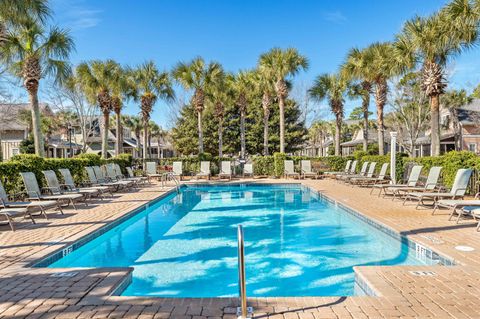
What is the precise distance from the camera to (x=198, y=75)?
23.8 meters

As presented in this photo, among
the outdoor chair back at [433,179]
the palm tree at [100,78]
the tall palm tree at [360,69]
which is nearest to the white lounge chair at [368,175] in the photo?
the outdoor chair back at [433,179]

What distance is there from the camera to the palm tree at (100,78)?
67.7ft

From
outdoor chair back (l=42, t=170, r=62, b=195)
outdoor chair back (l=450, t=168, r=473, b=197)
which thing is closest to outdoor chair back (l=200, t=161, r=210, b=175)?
outdoor chair back (l=42, t=170, r=62, b=195)

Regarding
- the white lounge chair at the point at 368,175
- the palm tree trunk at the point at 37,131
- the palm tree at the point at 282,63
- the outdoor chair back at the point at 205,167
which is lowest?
the white lounge chair at the point at 368,175

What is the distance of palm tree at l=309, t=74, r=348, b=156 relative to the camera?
26.5m

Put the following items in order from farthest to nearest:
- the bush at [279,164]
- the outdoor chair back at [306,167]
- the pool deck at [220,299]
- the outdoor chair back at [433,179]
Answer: the bush at [279,164]
the outdoor chair back at [306,167]
the outdoor chair back at [433,179]
the pool deck at [220,299]

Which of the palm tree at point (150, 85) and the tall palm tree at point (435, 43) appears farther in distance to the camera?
the palm tree at point (150, 85)

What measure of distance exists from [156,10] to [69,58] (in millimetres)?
5712

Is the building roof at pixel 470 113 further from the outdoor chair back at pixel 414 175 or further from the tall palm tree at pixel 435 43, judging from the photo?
Result: the outdoor chair back at pixel 414 175

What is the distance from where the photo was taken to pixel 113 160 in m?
19.2

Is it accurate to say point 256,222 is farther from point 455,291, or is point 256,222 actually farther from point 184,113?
point 184,113

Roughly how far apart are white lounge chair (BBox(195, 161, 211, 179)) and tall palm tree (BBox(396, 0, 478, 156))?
40.7 ft

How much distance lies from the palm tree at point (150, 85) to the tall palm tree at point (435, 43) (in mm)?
15450

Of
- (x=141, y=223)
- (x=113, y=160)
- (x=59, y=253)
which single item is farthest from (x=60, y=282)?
(x=113, y=160)
